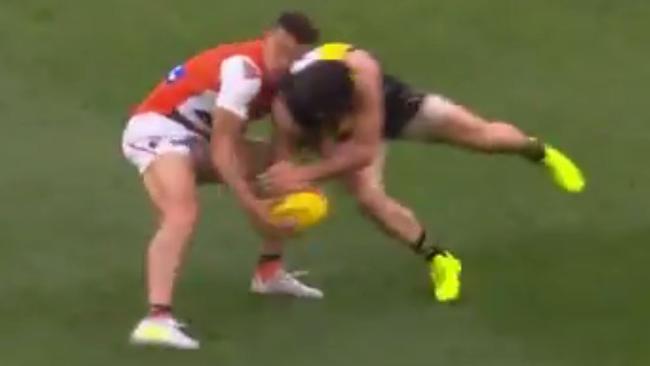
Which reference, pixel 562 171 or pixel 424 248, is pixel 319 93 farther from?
pixel 562 171

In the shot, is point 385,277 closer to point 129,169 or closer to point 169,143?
point 169,143

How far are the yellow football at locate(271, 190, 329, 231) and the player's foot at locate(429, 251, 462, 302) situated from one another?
0.68m

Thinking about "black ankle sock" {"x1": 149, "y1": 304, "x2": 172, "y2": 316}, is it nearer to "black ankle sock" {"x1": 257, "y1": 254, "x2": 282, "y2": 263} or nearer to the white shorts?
the white shorts

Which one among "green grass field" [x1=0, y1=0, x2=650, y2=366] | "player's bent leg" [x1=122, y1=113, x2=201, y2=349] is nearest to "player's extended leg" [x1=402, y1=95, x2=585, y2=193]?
"green grass field" [x1=0, y1=0, x2=650, y2=366]

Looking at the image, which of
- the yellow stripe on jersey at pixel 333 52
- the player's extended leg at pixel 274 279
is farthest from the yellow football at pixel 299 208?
the yellow stripe on jersey at pixel 333 52

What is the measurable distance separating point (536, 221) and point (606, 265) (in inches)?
24.3

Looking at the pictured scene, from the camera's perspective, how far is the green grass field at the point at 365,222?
640cm

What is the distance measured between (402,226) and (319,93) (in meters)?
0.89

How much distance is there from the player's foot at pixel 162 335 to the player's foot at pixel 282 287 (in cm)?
62

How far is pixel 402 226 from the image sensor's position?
22.5ft

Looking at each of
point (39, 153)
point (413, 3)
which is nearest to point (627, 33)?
point (413, 3)

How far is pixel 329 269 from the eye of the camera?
7.14 metres

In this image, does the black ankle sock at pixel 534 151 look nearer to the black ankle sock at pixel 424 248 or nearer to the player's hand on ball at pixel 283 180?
the black ankle sock at pixel 424 248

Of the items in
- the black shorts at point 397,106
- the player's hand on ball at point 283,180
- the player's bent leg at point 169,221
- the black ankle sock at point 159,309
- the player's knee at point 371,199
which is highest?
the black shorts at point 397,106
